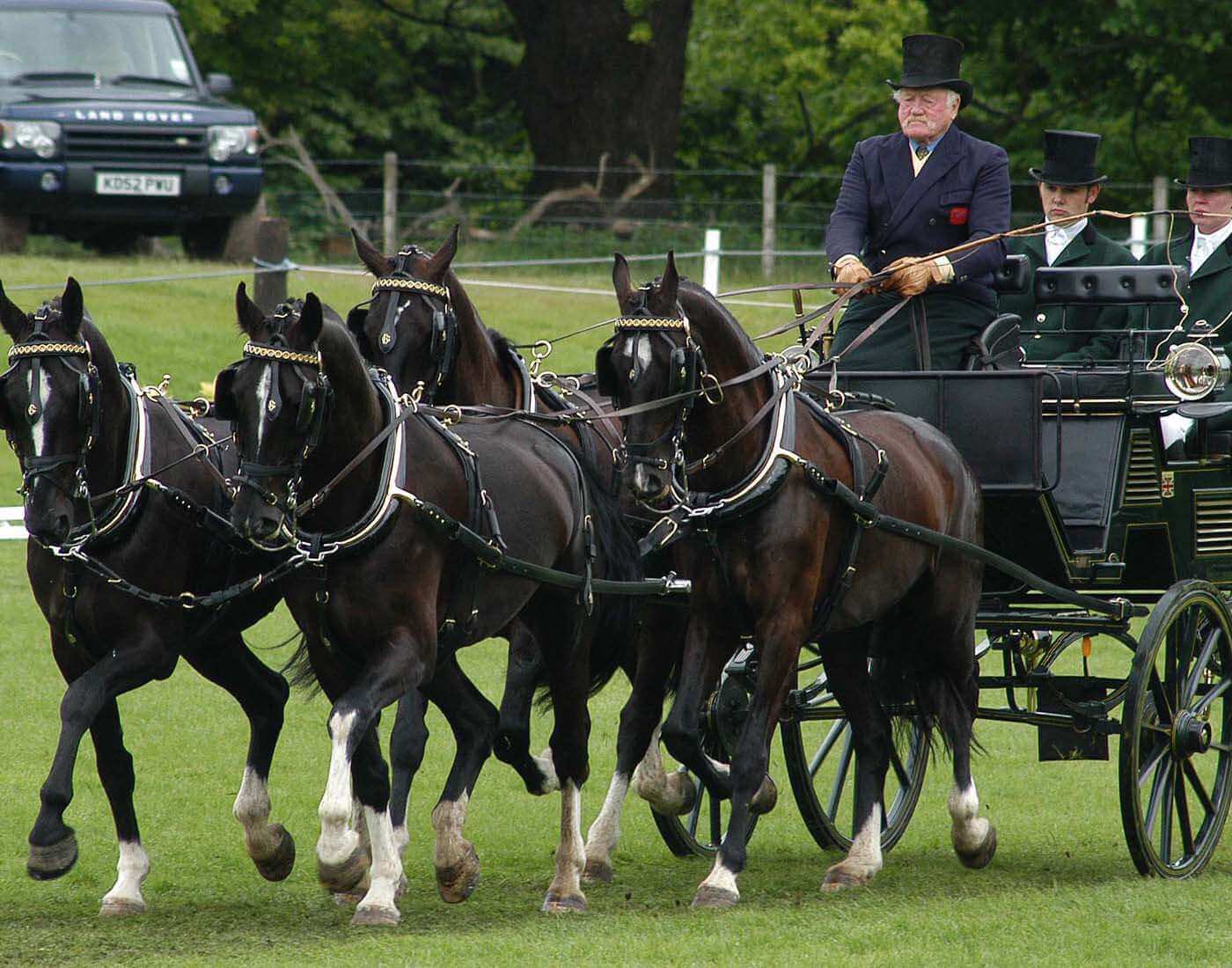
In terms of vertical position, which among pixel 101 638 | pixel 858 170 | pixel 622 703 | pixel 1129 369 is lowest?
pixel 622 703

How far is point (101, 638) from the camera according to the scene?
19.8 ft

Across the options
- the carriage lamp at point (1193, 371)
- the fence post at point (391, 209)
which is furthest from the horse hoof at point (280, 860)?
the fence post at point (391, 209)

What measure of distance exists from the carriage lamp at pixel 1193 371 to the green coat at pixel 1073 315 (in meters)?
0.91

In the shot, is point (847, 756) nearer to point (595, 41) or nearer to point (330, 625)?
point (330, 625)

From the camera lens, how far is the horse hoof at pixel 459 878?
621 cm

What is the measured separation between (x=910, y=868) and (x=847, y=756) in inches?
23.5

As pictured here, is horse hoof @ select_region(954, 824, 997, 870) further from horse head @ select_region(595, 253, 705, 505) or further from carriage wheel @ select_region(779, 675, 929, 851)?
horse head @ select_region(595, 253, 705, 505)

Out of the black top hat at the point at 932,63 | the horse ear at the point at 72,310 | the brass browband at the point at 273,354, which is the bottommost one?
the brass browband at the point at 273,354

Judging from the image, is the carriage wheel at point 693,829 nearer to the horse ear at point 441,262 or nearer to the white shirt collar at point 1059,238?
the horse ear at point 441,262

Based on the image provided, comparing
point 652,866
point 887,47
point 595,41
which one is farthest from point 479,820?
point 887,47

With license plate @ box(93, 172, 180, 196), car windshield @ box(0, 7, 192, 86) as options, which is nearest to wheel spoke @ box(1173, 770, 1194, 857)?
license plate @ box(93, 172, 180, 196)

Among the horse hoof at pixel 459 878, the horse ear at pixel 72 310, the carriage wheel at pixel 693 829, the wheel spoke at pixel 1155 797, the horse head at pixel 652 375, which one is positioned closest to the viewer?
the horse ear at pixel 72 310

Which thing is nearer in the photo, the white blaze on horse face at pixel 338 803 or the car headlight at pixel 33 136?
the white blaze on horse face at pixel 338 803

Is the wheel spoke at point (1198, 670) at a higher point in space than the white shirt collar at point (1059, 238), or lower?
lower
